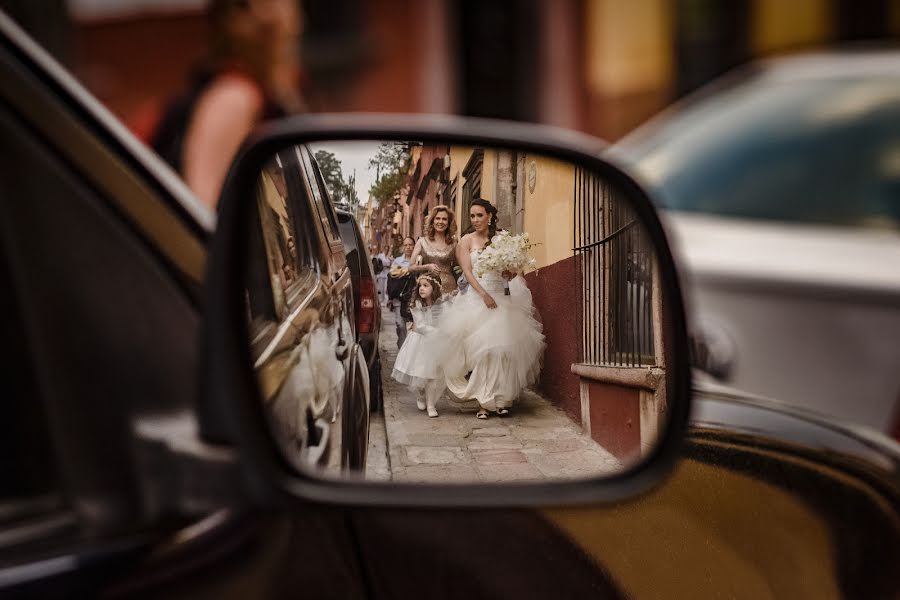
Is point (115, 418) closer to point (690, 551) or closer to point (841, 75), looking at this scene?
point (690, 551)

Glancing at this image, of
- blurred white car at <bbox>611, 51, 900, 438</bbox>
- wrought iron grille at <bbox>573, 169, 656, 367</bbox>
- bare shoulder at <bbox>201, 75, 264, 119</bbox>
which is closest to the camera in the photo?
wrought iron grille at <bbox>573, 169, 656, 367</bbox>

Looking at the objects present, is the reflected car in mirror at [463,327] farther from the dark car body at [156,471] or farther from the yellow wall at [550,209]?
the dark car body at [156,471]

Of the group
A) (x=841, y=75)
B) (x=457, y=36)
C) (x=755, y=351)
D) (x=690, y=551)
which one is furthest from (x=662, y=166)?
(x=457, y=36)

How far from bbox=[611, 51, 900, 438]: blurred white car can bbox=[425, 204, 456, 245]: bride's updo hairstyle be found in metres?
1.87

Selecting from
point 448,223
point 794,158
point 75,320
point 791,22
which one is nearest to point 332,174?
point 448,223

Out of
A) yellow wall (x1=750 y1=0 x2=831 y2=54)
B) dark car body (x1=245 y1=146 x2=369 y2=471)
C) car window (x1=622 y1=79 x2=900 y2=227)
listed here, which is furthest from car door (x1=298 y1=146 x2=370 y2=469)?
yellow wall (x1=750 y1=0 x2=831 y2=54)

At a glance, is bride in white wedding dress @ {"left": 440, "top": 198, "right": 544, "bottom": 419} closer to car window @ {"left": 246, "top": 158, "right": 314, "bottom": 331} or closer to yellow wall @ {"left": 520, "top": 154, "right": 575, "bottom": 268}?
yellow wall @ {"left": 520, "top": 154, "right": 575, "bottom": 268}

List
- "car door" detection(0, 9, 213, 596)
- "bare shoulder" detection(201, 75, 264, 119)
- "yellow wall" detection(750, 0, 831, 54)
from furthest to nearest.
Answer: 1. "yellow wall" detection(750, 0, 831, 54)
2. "bare shoulder" detection(201, 75, 264, 119)
3. "car door" detection(0, 9, 213, 596)

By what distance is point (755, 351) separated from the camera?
2785 mm

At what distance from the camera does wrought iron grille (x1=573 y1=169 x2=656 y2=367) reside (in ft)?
3.07

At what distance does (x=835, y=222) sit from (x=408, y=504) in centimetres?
256

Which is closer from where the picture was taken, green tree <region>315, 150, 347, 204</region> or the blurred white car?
green tree <region>315, 150, 347, 204</region>

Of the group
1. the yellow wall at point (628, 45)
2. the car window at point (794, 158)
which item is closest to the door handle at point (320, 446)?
the car window at point (794, 158)

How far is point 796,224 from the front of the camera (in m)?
3.03
